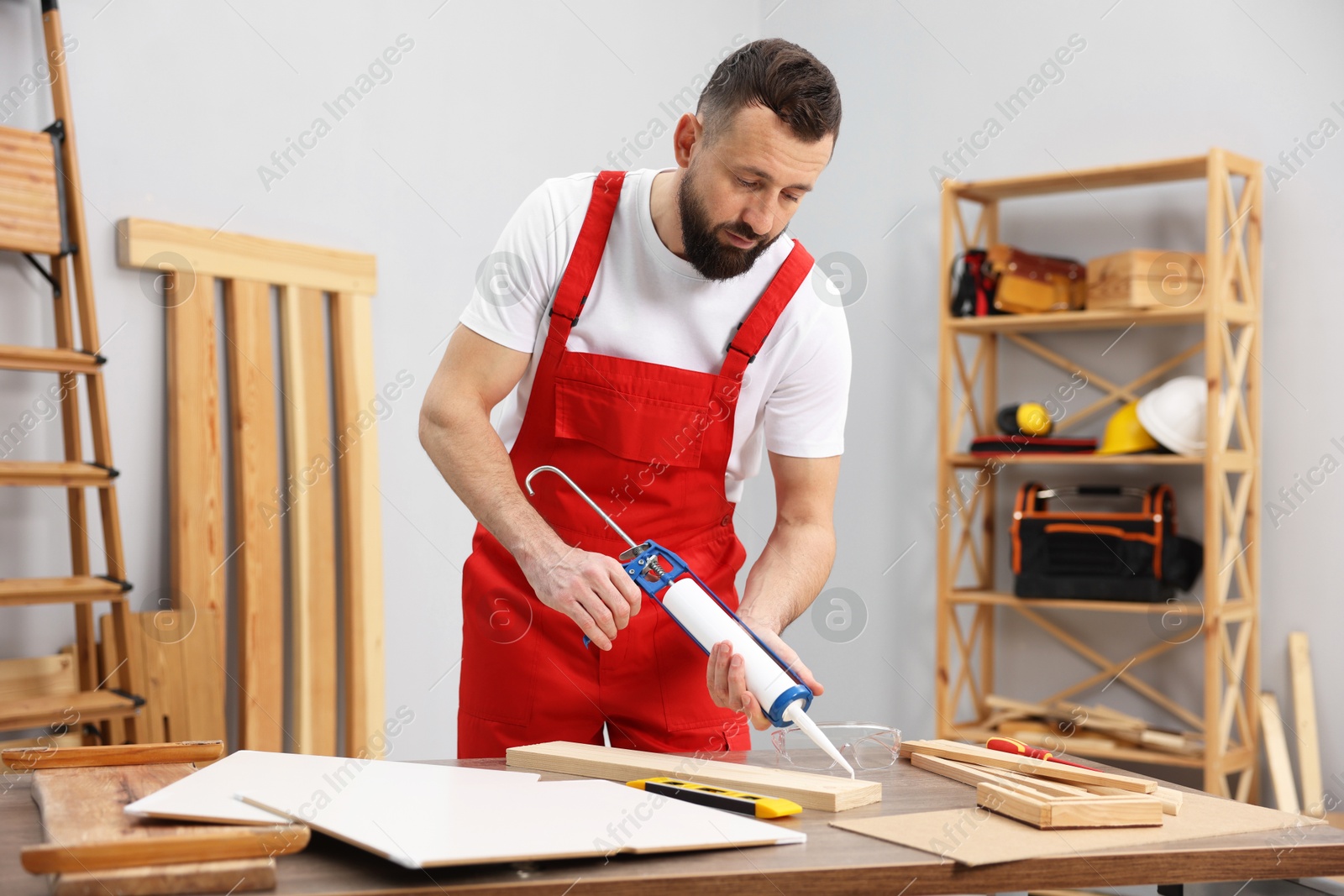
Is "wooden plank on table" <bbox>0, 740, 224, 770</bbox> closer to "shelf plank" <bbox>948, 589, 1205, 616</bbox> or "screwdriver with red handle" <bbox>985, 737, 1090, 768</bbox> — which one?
"screwdriver with red handle" <bbox>985, 737, 1090, 768</bbox>

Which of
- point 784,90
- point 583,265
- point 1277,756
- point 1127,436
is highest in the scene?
point 784,90

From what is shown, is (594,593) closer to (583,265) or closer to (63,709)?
(583,265)

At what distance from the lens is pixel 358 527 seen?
326 centimetres

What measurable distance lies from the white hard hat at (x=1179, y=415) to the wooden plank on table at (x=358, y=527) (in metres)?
2.33

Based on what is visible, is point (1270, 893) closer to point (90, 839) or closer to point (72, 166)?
point (90, 839)

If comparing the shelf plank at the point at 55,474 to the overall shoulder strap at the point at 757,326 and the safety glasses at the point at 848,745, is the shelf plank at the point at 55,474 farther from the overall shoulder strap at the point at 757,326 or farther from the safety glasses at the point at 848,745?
the safety glasses at the point at 848,745

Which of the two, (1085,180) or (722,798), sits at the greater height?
(1085,180)

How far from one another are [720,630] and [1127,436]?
8.51ft

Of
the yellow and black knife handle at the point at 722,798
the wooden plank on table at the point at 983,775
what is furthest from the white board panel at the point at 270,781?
the wooden plank on table at the point at 983,775

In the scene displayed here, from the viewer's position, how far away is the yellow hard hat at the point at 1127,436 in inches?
145

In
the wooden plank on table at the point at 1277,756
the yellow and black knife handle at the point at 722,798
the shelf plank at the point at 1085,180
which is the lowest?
the wooden plank on table at the point at 1277,756

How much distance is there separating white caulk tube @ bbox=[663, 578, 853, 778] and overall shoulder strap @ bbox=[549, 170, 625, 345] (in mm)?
541

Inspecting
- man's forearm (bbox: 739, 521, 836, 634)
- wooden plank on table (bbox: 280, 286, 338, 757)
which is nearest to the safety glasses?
man's forearm (bbox: 739, 521, 836, 634)

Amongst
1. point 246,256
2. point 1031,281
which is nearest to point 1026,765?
point 246,256
